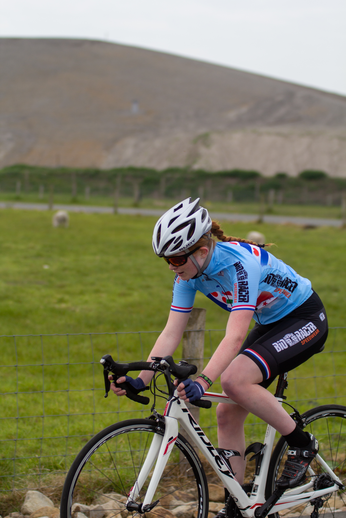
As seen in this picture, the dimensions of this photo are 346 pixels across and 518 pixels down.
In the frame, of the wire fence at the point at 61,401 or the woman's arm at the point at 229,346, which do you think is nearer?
the woman's arm at the point at 229,346

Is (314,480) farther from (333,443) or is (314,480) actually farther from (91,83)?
(91,83)

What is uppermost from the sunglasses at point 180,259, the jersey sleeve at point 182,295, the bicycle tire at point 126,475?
the sunglasses at point 180,259

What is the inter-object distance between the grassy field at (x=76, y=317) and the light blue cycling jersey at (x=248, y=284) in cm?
125

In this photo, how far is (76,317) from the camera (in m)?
9.32

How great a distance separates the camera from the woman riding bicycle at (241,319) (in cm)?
302

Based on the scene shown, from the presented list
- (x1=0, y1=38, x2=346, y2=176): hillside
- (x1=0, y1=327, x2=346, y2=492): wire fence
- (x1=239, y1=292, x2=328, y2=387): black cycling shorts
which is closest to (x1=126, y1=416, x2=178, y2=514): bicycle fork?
(x1=239, y1=292, x2=328, y2=387): black cycling shorts

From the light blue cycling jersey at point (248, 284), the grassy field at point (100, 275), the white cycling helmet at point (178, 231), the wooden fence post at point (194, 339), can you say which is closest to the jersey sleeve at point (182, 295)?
the light blue cycling jersey at point (248, 284)

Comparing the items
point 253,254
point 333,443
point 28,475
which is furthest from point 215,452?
point 333,443

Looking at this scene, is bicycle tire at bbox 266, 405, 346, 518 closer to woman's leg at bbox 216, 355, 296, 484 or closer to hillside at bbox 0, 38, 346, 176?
woman's leg at bbox 216, 355, 296, 484

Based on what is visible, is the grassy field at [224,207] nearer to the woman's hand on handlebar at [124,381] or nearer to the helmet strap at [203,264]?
the helmet strap at [203,264]

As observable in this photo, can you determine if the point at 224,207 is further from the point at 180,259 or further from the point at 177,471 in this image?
the point at 180,259

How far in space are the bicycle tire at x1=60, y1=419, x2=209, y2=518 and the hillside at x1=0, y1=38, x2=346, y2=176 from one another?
60.6m

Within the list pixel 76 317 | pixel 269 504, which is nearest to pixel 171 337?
pixel 269 504

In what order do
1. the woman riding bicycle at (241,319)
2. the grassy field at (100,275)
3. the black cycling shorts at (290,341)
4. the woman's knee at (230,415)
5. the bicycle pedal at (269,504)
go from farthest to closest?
the grassy field at (100,275)
the woman's knee at (230,415)
the bicycle pedal at (269,504)
the black cycling shorts at (290,341)
the woman riding bicycle at (241,319)
